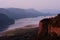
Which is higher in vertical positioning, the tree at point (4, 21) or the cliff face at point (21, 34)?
the tree at point (4, 21)

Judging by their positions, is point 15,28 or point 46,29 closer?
point 46,29

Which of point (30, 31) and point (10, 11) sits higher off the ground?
point (10, 11)

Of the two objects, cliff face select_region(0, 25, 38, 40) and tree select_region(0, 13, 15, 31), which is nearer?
cliff face select_region(0, 25, 38, 40)

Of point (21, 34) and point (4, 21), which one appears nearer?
point (21, 34)

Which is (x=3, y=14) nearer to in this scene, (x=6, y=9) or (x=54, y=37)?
(x=6, y=9)

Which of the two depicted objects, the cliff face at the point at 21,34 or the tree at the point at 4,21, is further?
the tree at the point at 4,21

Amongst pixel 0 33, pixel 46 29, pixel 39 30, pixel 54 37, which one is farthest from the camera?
pixel 0 33

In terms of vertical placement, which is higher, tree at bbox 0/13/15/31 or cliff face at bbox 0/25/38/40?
tree at bbox 0/13/15/31

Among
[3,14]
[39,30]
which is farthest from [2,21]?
[39,30]

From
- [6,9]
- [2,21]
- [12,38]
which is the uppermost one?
[6,9]

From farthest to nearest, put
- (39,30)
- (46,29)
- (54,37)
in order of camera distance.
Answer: (39,30)
(46,29)
(54,37)

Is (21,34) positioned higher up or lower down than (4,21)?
lower down
